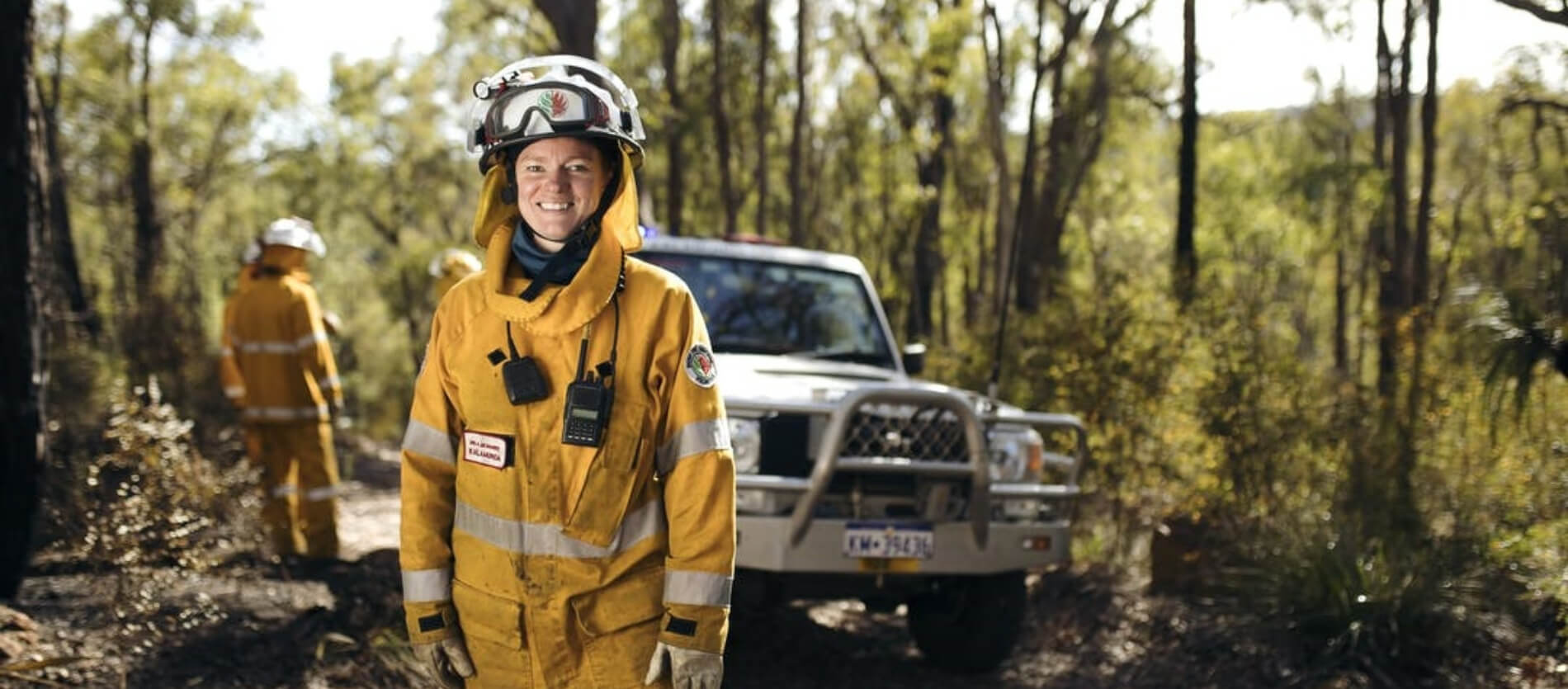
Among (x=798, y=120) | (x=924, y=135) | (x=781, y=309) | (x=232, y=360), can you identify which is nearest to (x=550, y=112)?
(x=781, y=309)

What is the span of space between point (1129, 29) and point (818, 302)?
15549 mm

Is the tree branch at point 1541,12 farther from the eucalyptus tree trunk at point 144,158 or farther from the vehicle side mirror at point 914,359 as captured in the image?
the eucalyptus tree trunk at point 144,158

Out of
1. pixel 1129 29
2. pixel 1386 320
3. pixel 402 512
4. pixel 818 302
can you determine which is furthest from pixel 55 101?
pixel 402 512

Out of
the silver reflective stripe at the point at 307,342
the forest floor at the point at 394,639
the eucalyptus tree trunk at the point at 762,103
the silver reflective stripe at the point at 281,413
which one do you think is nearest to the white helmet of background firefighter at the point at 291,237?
the silver reflective stripe at the point at 307,342

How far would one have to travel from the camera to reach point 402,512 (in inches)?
119

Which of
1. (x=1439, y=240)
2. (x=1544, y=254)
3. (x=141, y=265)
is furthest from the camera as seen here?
(x=1439, y=240)

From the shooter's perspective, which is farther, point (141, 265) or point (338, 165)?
point (338, 165)

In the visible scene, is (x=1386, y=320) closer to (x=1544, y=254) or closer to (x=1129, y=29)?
(x=1544, y=254)

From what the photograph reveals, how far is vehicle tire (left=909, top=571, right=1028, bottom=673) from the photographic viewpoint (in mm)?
6547

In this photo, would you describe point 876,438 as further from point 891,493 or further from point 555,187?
point 555,187

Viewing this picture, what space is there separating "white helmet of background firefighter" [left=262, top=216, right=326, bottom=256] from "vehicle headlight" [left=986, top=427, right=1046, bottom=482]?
165 inches

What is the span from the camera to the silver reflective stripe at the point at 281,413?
8.41 m

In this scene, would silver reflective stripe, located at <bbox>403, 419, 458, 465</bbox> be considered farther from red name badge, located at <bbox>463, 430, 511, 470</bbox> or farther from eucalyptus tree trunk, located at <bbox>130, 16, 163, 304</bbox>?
eucalyptus tree trunk, located at <bbox>130, 16, 163, 304</bbox>

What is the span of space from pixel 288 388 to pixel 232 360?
0.41 m
